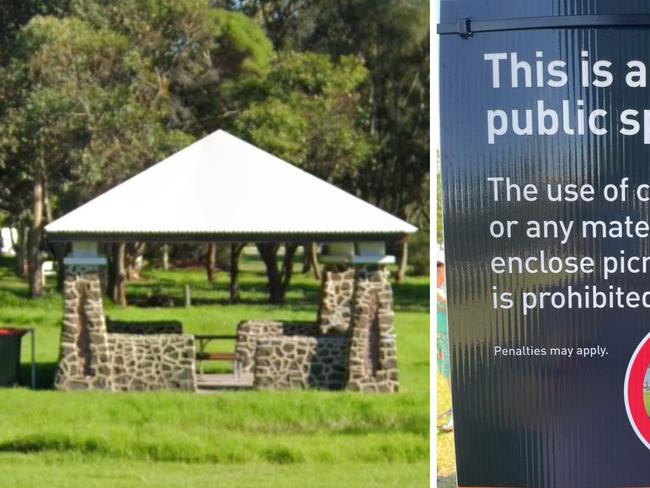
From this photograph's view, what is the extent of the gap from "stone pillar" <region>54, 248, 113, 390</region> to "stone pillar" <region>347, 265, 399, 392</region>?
3.38 m

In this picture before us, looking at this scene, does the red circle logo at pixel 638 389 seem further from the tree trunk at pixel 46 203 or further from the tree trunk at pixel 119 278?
the tree trunk at pixel 46 203

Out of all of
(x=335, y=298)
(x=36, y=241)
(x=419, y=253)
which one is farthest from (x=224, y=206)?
(x=419, y=253)

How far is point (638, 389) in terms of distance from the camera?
350 cm

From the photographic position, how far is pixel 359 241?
1803cm

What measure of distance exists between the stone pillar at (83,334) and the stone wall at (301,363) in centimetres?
212

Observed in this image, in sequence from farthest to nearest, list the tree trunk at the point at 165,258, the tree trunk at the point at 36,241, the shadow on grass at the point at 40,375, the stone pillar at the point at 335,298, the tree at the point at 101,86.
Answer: the tree trunk at the point at 165,258 → the tree trunk at the point at 36,241 → the tree at the point at 101,86 → the stone pillar at the point at 335,298 → the shadow on grass at the point at 40,375

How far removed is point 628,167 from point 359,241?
14.5 m

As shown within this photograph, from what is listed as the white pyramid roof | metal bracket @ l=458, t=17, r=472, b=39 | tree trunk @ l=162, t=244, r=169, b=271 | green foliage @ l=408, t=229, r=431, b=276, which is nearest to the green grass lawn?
the white pyramid roof

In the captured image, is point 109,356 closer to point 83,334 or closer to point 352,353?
point 83,334

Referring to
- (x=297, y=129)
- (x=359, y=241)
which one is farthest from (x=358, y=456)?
(x=297, y=129)

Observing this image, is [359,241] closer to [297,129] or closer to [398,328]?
[398,328]

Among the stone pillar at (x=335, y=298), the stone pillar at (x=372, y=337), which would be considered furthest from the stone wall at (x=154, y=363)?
the stone pillar at (x=335, y=298)

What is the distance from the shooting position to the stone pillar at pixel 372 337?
58.7 ft

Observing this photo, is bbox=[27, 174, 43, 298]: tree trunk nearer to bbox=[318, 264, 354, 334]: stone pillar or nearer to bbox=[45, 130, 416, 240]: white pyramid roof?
bbox=[318, 264, 354, 334]: stone pillar
